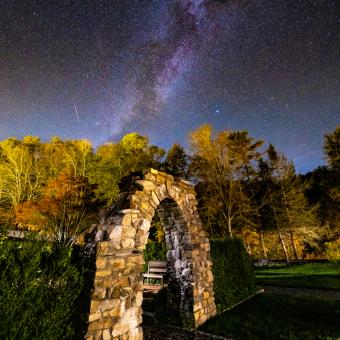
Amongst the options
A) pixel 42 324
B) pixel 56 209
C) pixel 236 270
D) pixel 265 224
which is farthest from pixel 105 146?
pixel 42 324

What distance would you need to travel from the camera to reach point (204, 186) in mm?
19828

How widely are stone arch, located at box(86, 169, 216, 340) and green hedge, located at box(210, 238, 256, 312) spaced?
20.9 inches

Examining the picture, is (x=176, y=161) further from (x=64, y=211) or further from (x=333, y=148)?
(x=333, y=148)

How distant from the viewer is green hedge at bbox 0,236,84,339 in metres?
2.56

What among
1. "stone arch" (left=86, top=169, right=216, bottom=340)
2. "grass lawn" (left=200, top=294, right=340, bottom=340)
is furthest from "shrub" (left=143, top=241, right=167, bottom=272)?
"stone arch" (left=86, top=169, right=216, bottom=340)

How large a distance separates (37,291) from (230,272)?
6.41 metres

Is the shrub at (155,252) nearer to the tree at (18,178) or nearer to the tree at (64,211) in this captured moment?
the tree at (64,211)

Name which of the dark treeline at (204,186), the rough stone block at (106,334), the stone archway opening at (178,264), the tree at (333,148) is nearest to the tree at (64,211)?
the dark treeline at (204,186)

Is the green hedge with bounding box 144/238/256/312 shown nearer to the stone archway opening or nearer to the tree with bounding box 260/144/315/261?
the stone archway opening

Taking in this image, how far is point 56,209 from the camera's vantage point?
1593 cm

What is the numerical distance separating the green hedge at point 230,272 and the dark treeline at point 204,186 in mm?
8775

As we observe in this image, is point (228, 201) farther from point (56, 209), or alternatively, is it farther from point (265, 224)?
point (56, 209)

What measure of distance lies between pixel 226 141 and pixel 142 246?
15205 mm

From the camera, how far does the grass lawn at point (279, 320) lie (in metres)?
5.12
